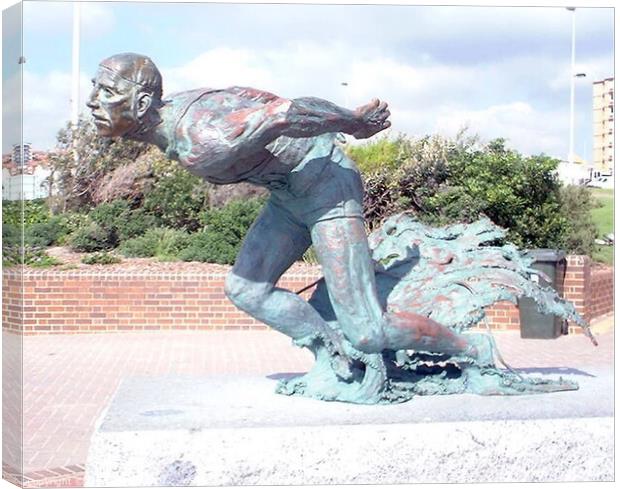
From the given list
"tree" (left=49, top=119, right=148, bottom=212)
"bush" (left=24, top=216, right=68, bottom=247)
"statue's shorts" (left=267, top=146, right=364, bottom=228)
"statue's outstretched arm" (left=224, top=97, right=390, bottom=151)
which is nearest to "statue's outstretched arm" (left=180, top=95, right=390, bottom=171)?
"statue's outstretched arm" (left=224, top=97, right=390, bottom=151)

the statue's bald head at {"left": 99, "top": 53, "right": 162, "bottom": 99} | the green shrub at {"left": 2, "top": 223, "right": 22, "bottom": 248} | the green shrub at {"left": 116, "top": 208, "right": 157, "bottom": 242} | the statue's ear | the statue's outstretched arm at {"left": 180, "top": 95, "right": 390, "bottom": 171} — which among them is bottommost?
the green shrub at {"left": 116, "top": 208, "right": 157, "bottom": 242}

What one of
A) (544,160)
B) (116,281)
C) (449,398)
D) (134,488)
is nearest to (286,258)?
(449,398)

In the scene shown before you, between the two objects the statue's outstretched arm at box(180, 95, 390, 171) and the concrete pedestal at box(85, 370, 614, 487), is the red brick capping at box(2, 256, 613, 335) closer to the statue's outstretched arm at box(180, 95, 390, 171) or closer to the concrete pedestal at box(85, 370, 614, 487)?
the concrete pedestal at box(85, 370, 614, 487)

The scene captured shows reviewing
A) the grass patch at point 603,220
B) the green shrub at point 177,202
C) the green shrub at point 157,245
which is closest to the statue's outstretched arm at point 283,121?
the green shrub at point 157,245

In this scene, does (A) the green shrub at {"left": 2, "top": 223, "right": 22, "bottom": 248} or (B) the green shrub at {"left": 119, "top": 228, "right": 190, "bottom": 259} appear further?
(B) the green shrub at {"left": 119, "top": 228, "right": 190, "bottom": 259}

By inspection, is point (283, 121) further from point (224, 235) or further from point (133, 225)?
point (133, 225)

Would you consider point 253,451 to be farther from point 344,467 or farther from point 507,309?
point 507,309

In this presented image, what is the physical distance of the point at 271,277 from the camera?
18.7ft

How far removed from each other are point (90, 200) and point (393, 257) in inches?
534

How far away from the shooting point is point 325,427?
484cm

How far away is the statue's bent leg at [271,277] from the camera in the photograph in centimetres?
567

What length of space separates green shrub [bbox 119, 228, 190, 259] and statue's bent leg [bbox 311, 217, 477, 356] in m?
9.60

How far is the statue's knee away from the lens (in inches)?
223

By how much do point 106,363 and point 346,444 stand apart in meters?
5.85
